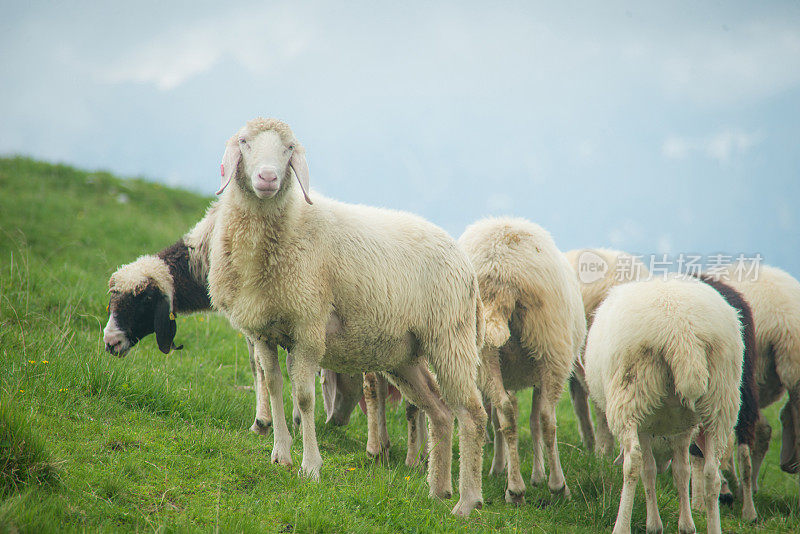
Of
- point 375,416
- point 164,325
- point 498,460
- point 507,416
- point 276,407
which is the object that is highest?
point 164,325

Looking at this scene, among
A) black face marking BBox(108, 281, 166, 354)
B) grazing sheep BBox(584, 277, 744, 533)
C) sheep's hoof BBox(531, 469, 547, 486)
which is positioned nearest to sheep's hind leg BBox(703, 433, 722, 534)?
grazing sheep BBox(584, 277, 744, 533)

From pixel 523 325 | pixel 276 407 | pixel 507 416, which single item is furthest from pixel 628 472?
pixel 276 407

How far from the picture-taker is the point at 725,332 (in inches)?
172

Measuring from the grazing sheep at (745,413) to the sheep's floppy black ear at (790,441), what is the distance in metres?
0.59

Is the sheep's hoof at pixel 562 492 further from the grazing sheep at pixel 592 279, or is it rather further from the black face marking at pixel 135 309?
the black face marking at pixel 135 309

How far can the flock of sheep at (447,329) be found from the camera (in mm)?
4109

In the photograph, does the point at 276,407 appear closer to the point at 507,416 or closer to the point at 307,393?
the point at 307,393

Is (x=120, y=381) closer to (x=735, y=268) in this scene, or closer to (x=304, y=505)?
(x=304, y=505)

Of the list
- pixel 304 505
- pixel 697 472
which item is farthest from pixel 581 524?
pixel 304 505

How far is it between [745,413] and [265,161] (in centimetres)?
479

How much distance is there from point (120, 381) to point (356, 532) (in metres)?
2.55

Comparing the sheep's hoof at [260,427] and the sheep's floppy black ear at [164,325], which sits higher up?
the sheep's floppy black ear at [164,325]

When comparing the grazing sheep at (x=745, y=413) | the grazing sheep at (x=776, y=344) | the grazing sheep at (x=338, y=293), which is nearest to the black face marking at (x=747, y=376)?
the grazing sheep at (x=745, y=413)

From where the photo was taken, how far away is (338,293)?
4.29m
